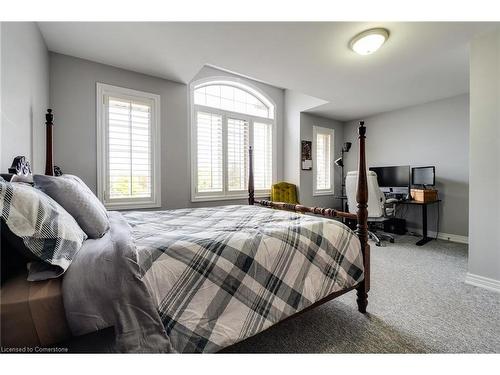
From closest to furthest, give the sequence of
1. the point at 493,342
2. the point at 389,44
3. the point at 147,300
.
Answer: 1. the point at 147,300
2. the point at 493,342
3. the point at 389,44

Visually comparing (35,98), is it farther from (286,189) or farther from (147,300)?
(286,189)

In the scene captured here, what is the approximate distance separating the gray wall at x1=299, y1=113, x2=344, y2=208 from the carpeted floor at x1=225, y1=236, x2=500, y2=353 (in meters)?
2.30

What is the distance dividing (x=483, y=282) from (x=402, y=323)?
123 centimetres

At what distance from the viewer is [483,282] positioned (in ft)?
7.06

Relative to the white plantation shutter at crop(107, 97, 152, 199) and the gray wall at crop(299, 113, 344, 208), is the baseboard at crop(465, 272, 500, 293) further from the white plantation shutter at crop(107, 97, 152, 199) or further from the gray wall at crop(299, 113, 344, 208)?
the white plantation shutter at crop(107, 97, 152, 199)

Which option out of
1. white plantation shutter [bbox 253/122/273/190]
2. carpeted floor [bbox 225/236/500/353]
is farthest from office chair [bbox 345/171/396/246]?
white plantation shutter [bbox 253/122/273/190]

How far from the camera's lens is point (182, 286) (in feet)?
3.39

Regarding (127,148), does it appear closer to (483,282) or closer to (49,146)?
(49,146)

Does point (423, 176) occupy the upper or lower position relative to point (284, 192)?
upper

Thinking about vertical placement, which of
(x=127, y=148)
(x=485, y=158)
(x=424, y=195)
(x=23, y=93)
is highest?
(x=23, y=93)

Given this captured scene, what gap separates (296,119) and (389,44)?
233 centimetres

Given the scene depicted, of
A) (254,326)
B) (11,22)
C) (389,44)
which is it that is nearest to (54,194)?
(254,326)

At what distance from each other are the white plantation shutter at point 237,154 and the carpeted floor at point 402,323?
247 cm

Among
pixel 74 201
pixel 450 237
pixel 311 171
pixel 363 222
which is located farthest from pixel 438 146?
pixel 74 201
